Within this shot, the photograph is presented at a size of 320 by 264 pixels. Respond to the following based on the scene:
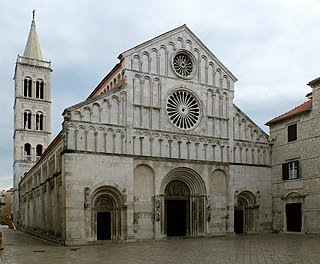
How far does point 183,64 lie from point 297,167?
1270 cm

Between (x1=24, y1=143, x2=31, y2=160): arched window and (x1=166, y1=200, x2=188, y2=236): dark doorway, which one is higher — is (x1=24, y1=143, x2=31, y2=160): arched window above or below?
A: above

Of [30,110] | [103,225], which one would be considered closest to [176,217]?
[103,225]

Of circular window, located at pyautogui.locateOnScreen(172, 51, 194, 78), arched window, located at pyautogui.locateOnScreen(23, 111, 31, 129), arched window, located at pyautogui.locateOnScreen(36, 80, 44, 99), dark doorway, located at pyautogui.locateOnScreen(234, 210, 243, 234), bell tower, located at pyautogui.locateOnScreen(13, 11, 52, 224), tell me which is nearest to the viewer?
circular window, located at pyautogui.locateOnScreen(172, 51, 194, 78)

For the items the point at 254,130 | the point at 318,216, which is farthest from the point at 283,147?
the point at 318,216

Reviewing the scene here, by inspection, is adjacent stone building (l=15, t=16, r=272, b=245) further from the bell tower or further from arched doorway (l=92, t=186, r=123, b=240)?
the bell tower

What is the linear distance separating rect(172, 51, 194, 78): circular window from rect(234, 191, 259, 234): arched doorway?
1117 centimetres

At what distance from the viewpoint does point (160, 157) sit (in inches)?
1280

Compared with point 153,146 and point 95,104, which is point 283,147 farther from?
point 95,104

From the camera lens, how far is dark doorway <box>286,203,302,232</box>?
3484 cm

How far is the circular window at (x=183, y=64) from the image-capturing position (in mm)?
35153

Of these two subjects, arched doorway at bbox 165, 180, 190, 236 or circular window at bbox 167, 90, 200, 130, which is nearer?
arched doorway at bbox 165, 180, 190, 236

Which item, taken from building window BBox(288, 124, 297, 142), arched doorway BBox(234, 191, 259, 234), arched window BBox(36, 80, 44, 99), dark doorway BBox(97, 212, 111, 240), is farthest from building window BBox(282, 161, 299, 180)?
arched window BBox(36, 80, 44, 99)

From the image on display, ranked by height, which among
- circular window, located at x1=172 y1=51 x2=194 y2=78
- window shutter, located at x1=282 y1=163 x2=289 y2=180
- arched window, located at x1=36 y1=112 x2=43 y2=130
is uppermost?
circular window, located at x1=172 y1=51 x2=194 y2=78

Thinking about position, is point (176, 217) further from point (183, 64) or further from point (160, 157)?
point (183, 64)
